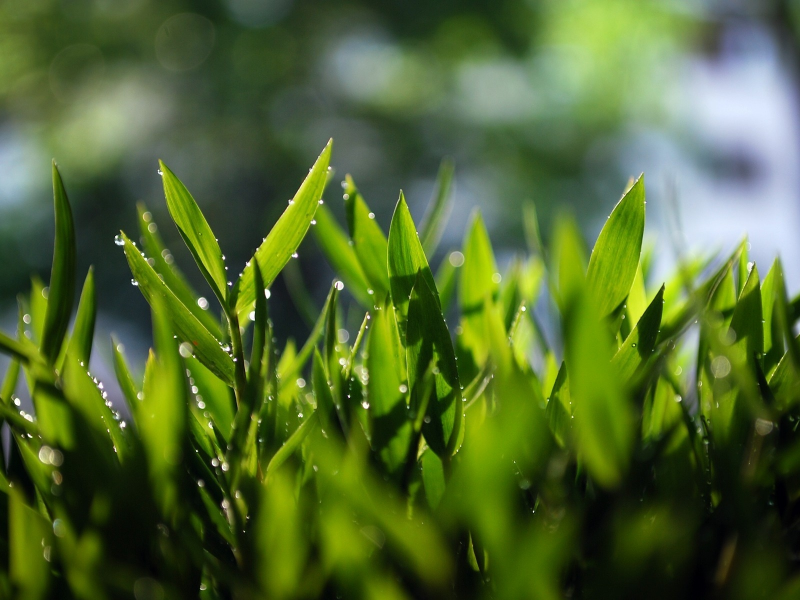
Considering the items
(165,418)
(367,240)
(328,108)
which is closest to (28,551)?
(165,418)

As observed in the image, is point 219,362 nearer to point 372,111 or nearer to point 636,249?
point 636,249

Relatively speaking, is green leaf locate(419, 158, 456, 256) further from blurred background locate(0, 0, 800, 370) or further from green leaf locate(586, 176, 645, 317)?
blurred background locate(0, 0, 800, 370)

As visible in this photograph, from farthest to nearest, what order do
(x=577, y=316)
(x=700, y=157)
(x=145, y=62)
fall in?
Answer: (x=700, y=157) → (x=145, y=62) → (x=577, y=316)

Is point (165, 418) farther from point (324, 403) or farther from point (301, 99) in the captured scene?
point (301, 99)

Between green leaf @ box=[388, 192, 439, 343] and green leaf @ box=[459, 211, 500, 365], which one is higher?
green leaf @ box=[388, 192, 439, 343]

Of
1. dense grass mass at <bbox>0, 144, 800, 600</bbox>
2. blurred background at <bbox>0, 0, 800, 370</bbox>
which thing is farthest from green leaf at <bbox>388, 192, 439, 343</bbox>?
blurred background at <bbox>0, 0, 800, 370</bbox>

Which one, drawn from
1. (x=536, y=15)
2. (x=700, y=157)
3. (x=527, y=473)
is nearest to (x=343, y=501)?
(x=527, y=473)

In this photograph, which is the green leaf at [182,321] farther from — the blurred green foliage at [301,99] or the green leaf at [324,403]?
the blurred green foliage at [301,99]

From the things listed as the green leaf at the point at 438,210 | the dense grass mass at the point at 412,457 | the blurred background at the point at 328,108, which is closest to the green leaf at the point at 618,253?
the dense grass mass at the point at 412,457
